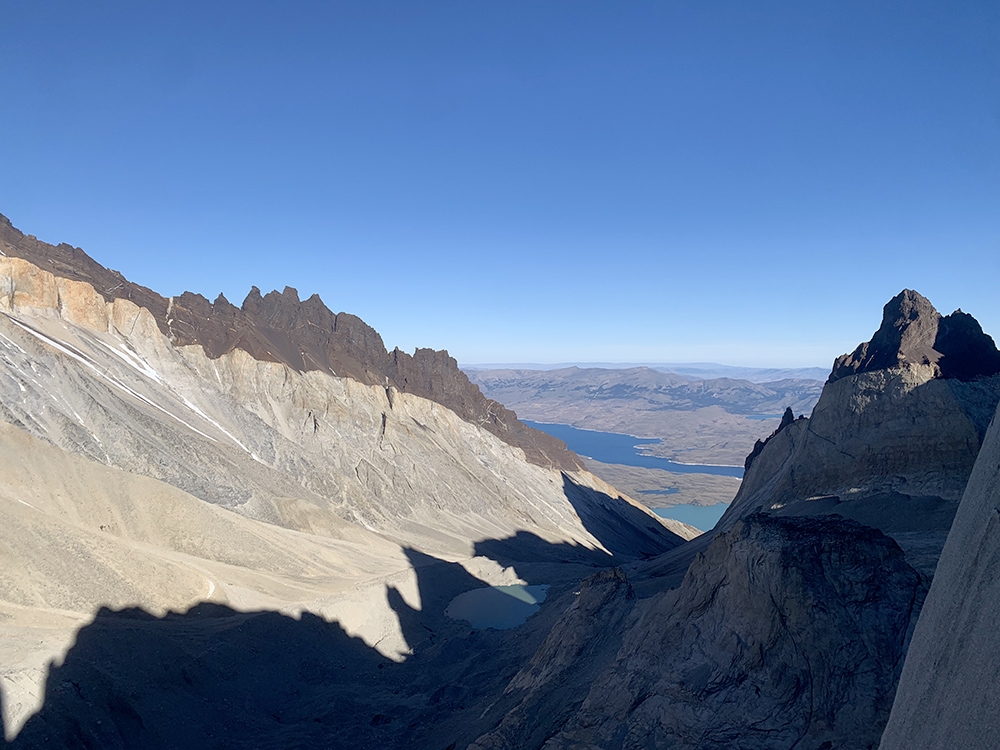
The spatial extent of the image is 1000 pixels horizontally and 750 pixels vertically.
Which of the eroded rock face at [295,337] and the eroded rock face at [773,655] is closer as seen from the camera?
the eroded rock face at [773,655]

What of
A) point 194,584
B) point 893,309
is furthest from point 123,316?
point 893,309

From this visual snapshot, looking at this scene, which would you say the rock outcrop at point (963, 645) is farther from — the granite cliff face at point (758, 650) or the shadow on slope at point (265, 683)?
the shadow on slope at point (265, 683)

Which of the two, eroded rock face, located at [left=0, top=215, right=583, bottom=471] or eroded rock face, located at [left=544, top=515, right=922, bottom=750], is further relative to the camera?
eroded rock face, located at [left=0, top=215, right=583, bottom=471]

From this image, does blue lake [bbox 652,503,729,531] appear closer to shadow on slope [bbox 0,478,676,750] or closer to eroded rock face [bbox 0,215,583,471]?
eroded rock face [bbox 0,215,583,471]

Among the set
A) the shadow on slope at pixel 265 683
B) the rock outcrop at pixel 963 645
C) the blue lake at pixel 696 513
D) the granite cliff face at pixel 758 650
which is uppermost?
the rock outcrop at pixel 963 645

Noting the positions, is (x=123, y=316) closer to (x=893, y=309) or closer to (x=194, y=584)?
(x=194, y=584)

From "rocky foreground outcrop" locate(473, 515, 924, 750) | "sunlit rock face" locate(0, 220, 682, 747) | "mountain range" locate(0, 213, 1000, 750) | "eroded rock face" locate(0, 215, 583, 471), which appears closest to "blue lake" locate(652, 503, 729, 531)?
"sunlit rock face" locate(0, 220, 682, 747)

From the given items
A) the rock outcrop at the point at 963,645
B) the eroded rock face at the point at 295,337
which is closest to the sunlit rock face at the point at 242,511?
the eroded rock face at the point at 295,337
